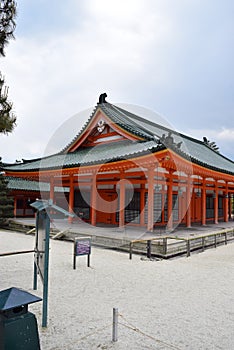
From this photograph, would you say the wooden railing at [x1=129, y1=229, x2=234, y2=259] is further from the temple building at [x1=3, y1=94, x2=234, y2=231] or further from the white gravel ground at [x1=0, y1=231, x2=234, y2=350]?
the temple building at [x1=3, y1=94, x2=234, y2=231]

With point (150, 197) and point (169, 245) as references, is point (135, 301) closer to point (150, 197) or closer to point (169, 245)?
point (169, 245)

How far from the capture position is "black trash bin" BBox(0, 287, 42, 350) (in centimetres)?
270

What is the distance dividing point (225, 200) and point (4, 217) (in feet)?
51.7

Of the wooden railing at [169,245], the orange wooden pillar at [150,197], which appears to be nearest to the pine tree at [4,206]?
the orange wooden pillar at [150,197]

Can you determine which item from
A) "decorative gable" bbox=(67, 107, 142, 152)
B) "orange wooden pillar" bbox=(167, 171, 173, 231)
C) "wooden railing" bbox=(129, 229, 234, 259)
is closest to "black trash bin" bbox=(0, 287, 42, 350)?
"wooden railing" bbox=(129, 229, 234, 259)

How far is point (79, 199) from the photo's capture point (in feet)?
58.8

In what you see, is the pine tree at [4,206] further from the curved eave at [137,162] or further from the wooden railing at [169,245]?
the wooden railing at [169,245]

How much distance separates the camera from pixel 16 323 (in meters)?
2.77

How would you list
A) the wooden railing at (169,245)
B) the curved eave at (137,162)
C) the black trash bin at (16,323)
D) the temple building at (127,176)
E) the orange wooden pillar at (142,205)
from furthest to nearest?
the orange wooden pillar at (142,205) → the temple building at (127,176) → the curved eave at (137,162) → the wooden railing at (169,245) → the black trash bin at (16,323)

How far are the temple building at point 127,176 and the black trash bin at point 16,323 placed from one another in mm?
7875

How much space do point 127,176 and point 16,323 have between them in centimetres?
1116

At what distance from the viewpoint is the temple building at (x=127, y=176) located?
1201 cm

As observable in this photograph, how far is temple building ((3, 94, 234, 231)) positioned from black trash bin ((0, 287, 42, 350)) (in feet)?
25.8

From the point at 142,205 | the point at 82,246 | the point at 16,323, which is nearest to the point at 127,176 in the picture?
the point at 142,205
